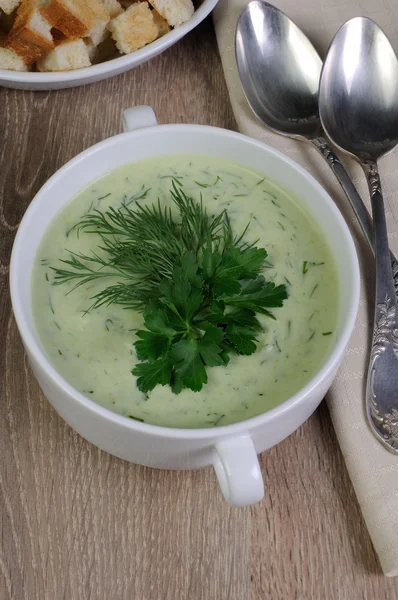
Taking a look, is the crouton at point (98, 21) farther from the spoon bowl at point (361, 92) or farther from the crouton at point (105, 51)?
the spoon bowl at point (361, 92)

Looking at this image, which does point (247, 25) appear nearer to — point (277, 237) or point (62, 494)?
point (277, 237)

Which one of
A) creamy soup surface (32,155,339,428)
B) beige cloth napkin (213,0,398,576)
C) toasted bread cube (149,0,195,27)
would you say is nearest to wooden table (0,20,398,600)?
beige cloth napkin (213,0,398,576)

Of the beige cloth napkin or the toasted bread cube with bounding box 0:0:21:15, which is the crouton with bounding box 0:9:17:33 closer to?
the toasted bread cube with bounding box 0:0:21:15

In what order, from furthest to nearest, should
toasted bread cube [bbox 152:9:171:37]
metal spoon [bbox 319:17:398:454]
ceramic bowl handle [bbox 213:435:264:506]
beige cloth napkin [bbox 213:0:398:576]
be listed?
toasted bread cube [bbox 152:9:171:37] → metal spoon [bbox 319:17:398:454] → beige cloth napkin [bbox 213:0:398:576] → ceramic bowl handle [bbox 213:435:264:506]

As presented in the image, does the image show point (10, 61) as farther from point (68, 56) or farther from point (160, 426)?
point (160, 426)

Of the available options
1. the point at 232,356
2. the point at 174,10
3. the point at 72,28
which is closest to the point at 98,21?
the point at 72,28

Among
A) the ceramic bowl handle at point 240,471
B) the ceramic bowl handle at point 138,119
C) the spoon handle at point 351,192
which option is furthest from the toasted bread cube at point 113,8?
the ceramic bowl handle at point 240,471
